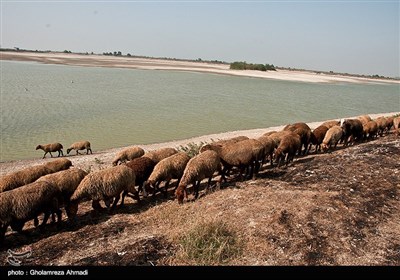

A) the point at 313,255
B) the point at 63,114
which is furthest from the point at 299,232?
the point at 63,114

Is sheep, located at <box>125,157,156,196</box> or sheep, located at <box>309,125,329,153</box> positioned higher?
sheep, located at <box>309,125,329,153</box>

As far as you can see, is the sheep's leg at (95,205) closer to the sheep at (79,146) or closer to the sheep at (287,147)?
the sheep at (287,147)

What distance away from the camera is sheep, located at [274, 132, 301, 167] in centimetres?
1128

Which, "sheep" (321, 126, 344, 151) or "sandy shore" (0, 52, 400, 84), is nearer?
"sheep" (321, 126, 344, 151)

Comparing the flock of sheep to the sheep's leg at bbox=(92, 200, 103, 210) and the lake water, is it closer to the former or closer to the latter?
the sheep's leg at bbox=(92, 200, 103, 210)

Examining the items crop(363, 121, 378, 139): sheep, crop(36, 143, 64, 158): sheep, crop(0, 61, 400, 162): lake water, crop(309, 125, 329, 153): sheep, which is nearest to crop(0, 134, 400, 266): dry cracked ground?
crop(309, 125, 329, 153): sheep

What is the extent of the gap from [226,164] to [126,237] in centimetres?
427

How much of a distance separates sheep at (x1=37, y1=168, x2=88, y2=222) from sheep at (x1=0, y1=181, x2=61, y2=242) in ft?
1.51

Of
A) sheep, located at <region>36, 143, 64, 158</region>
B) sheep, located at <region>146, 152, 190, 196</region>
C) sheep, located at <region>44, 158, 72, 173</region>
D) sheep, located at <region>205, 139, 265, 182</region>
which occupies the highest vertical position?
sheep, located at <region>205, 139, 265, 182</region>

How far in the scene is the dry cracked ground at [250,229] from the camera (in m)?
5.84

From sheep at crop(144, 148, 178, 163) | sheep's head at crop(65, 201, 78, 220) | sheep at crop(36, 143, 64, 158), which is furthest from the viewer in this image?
sheep at crop(36, 143, 64, 158)

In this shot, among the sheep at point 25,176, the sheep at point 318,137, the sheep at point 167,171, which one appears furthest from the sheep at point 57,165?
the sheep at point 318,137
